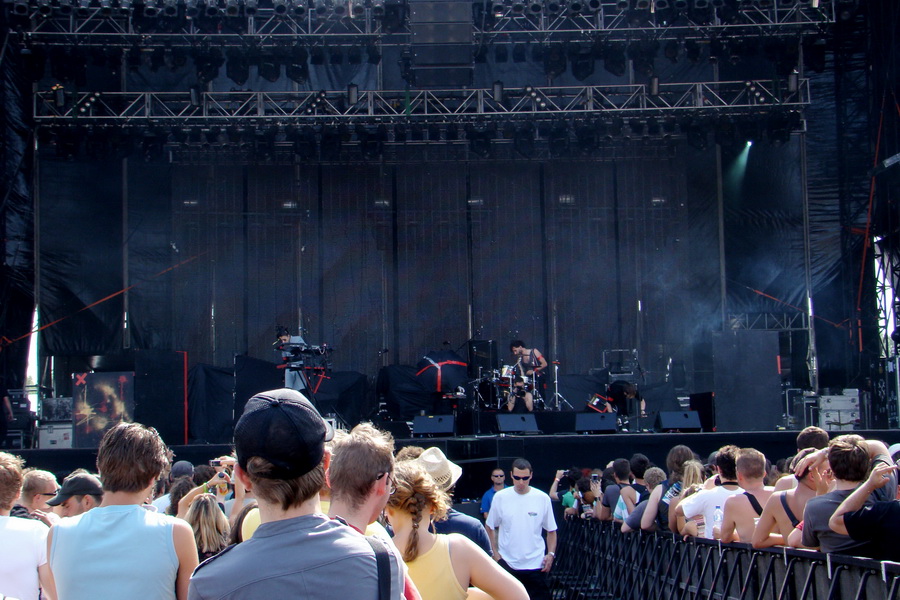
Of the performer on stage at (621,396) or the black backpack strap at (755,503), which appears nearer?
the black backpack strap at (755,503)

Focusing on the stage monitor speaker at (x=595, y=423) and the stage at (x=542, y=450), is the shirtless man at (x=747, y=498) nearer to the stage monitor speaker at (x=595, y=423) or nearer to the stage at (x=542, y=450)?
the stage at (x=542, y=450)

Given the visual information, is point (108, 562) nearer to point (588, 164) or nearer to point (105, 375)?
point (105, 375)

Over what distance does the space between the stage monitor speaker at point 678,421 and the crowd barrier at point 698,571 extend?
3.28 metres

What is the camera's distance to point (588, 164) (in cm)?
1961

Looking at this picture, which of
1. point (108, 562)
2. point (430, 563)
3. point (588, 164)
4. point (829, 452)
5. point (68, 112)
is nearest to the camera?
point (108, 562)

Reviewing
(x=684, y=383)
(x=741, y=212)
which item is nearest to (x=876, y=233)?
(x=741, y=212)

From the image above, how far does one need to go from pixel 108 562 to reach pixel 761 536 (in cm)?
360

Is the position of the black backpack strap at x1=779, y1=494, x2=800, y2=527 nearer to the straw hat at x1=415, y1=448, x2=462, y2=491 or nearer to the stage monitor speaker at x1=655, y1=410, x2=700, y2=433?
the straw hat at x1=415, y1=448, x2=462, y2=491

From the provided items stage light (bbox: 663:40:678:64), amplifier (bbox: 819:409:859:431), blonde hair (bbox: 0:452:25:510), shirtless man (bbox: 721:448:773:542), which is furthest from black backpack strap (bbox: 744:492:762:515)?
stage light (bbox: 663:40:678:64)

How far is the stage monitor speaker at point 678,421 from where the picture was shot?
14.2 meters

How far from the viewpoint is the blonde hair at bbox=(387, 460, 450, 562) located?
3271mm

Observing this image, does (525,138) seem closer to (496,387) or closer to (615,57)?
(615,57)

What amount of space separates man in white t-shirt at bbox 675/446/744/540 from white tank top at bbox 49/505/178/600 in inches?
163

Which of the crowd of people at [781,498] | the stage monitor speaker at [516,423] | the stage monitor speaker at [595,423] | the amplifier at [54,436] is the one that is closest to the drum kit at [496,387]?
the stage monitor speaker at [516,423]
